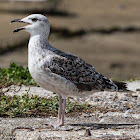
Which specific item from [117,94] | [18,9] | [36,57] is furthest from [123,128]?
[18,9]

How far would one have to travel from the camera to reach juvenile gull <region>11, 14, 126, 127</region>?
543 cm

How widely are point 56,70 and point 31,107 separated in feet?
3.80

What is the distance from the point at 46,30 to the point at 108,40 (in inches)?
441

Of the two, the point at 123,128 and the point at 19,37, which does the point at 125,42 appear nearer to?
the point at 19,37

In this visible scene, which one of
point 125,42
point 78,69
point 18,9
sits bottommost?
point 78,69

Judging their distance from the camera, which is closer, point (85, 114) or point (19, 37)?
point (85, 114)

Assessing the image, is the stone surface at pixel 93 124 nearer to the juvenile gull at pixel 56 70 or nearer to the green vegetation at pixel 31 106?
the green vegetation at pixel 31 106

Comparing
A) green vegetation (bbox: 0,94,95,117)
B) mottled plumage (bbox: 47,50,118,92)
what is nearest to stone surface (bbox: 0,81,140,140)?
green vegetation (bbox: 0,94,95,117)

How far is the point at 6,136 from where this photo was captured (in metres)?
5.10

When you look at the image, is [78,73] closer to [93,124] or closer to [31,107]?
[93,124]

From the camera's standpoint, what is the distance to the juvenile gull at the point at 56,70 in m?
5.43

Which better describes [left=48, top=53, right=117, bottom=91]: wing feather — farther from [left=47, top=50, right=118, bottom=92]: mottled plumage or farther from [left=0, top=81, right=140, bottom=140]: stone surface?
[left=0, top=81, right=140, bottom=140]: stone surface

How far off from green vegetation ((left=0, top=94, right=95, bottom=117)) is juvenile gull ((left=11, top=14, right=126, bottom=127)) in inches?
24.3

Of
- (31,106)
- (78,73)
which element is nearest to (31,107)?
(31,106)
